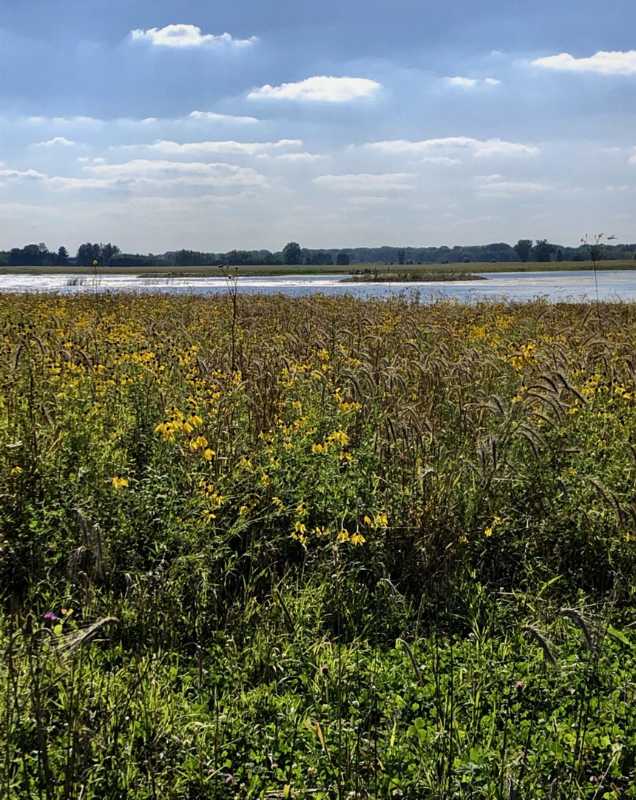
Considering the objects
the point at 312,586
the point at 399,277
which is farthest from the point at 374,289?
the point at 312,586

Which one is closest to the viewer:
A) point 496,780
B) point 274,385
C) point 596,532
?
point 496,780

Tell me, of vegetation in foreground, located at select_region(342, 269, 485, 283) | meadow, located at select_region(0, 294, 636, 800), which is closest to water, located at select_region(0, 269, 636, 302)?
vegetation in foreground, located at select_region(342, 269, 485, 283)

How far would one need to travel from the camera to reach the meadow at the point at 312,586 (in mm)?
2588

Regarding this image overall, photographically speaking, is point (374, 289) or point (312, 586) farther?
point (374, 289)

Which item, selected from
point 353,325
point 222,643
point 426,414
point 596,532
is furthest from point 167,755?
point 353,325

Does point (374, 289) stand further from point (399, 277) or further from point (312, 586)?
point (312, 586)

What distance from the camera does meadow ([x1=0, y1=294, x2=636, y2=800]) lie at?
2588 mm

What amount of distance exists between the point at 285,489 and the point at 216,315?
9.09m

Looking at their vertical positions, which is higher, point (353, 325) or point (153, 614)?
point (353, 325)

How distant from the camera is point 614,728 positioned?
2854 mm

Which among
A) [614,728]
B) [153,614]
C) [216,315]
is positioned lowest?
[614,728]

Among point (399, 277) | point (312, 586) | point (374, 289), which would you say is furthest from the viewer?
point (399, 277)

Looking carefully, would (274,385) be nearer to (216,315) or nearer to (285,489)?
(285,489)

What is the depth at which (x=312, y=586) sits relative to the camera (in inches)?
157
